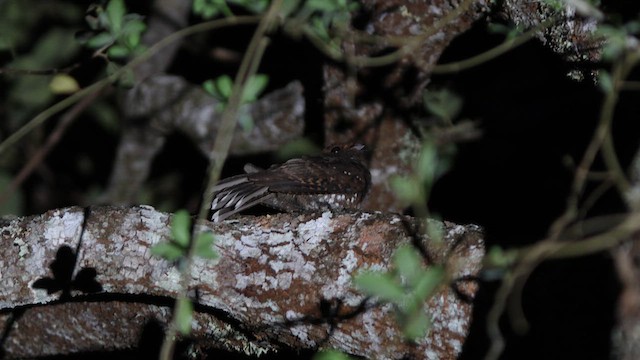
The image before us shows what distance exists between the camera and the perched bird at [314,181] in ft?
14.7

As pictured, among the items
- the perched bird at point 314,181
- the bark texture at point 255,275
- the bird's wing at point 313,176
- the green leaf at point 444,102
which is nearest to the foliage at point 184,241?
the bark texture at point 255,275

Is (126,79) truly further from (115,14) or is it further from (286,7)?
(286,7)

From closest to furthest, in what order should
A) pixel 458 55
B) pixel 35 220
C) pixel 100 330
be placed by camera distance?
pixel 35 220 → pixel 100 330 → pixel 458 55

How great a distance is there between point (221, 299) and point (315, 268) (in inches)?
12.8

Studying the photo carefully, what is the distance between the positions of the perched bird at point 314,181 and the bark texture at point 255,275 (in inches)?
49.0

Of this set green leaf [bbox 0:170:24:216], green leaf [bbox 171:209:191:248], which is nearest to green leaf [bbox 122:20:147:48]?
green leaf [bbox 171:209:191:248]

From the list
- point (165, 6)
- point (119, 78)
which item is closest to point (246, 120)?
point (119, 78)

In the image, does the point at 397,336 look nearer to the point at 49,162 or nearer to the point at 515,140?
the point at 515,140

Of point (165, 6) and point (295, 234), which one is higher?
point (165, 6)

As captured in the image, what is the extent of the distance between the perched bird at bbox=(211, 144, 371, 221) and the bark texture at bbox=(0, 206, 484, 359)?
1.24 meters

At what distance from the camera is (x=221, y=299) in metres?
2.86

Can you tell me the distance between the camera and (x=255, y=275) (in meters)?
2.86

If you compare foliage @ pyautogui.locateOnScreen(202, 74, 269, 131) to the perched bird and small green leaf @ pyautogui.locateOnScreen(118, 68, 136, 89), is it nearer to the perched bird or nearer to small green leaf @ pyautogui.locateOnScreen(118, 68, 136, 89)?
small green leaf @ pyautogui.locateOnScreen(118, 68, 136, 89)

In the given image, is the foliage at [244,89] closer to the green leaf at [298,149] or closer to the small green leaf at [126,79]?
the small green leaf at [126,79]
